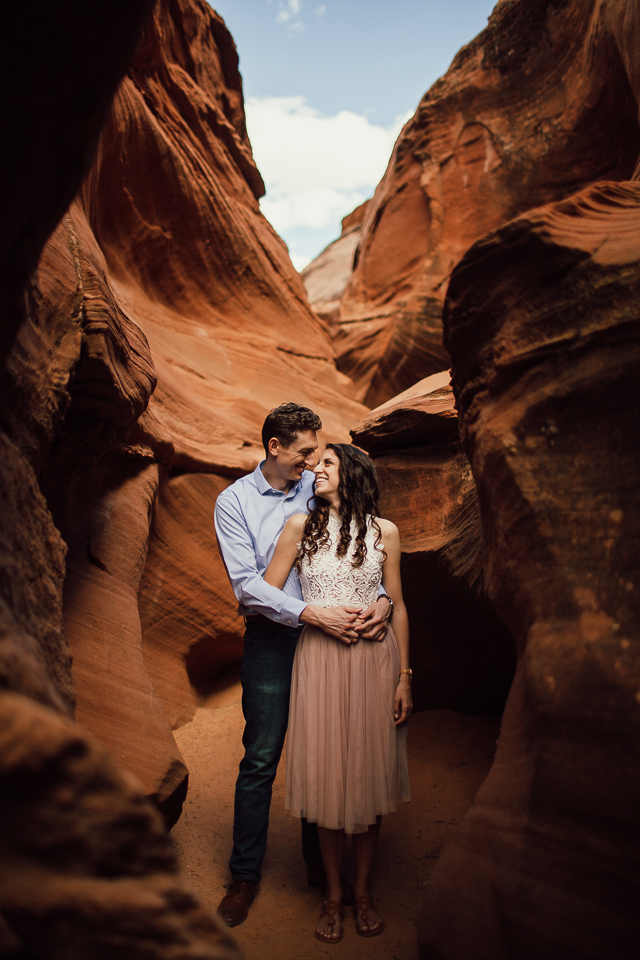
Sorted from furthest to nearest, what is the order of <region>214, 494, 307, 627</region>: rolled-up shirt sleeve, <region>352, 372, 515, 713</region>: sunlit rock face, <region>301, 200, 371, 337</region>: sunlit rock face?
<region>301, 200, 371, 337</region>: sunlit rock face → <region>352, 372, 515, 713</region>: sunlit rock face → <region>214, 494, 307, 627</region>: rolled-up shirt sleeve

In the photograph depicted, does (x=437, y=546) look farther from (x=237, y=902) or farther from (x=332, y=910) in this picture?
(x=237, y=902)

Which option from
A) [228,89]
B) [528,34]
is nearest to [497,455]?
[528,34]

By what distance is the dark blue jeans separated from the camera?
2975 mm

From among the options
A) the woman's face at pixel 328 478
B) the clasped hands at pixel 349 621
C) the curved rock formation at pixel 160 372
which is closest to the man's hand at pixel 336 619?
the clasped hands at pixel 349 621

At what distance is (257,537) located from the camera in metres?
3.30

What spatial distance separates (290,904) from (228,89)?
10.1m

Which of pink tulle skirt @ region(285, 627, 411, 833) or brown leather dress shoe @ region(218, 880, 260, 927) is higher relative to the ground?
pink tulle skirt @ region(285, 627, 411, 833)

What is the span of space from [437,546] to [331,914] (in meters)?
1.89

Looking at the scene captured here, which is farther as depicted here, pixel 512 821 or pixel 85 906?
pixel 512 821

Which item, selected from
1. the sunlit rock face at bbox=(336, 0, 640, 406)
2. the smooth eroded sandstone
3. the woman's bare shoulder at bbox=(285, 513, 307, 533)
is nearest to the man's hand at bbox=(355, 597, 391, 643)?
the woman's bare shoulder at bbox=(285, 513, 307, 533)

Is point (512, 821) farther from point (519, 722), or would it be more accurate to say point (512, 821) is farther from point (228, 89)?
point (228, 89)

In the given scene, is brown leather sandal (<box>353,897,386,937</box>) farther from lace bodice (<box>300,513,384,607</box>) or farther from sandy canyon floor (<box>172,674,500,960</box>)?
lace bodice (<box>300,513,384,607</box>)

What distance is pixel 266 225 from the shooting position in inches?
363

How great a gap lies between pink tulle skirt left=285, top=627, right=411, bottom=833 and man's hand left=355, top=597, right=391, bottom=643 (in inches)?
1.6
